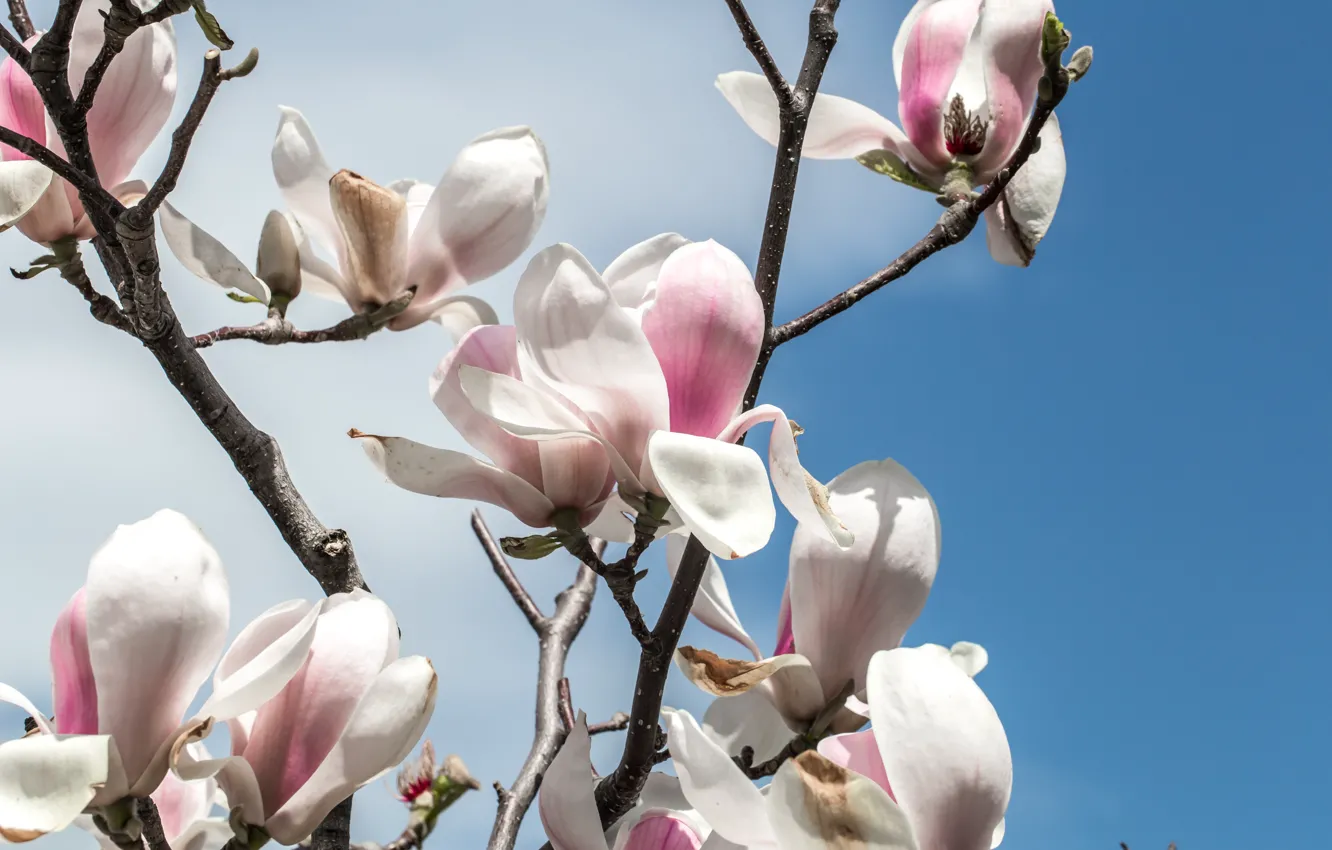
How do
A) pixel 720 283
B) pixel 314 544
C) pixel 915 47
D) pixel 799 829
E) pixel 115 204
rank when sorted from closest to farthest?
pixel 799 829 → pixel 720 283 → pixel 115 204 → pixel 314 544 → pixel 915 47

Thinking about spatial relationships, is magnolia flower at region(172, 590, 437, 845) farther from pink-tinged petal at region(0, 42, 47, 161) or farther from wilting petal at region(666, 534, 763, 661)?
pink-tinged petal at region(0, 42, 47, 161)

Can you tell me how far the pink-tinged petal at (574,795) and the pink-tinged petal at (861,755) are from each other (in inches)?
8.5

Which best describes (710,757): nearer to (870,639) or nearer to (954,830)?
(954,830)

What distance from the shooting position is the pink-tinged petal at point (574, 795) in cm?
98

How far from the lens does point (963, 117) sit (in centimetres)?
131

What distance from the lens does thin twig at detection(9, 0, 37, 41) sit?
143cm

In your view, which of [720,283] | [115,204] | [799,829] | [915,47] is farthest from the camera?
[915,47]

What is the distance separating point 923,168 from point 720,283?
57cm

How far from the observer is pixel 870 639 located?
1046mm

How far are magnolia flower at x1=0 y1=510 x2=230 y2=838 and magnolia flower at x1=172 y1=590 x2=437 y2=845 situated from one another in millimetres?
31

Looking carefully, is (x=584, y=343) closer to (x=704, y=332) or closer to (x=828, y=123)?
(x=704, y=332)

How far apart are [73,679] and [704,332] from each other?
19.9 inches

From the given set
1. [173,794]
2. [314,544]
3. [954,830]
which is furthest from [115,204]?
[954,830]

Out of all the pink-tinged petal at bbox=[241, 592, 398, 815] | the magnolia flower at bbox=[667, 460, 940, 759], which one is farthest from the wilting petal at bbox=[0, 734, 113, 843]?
the magnolia flower at bbox=[667, 460, 940, 759]
